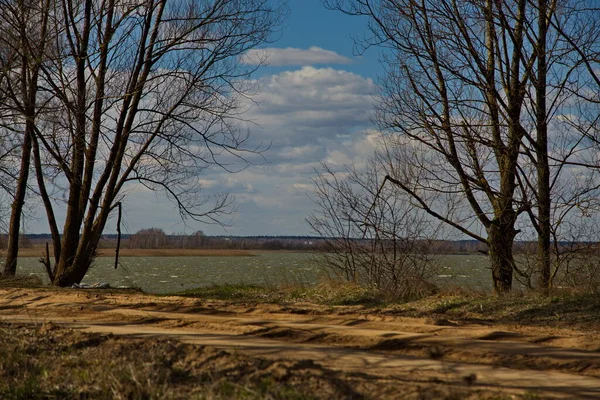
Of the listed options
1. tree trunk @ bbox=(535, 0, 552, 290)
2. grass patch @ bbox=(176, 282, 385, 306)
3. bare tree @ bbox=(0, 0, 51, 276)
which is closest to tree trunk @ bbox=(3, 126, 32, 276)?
bare tree @ bbox=(0, 0, 51, 276)

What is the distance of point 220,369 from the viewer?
23.5 ft

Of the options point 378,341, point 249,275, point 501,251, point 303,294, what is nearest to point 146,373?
point 378,341

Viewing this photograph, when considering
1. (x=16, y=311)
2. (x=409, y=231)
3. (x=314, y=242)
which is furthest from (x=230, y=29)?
(x=16, y=311)

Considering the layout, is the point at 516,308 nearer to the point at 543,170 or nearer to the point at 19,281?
the point at 543,170

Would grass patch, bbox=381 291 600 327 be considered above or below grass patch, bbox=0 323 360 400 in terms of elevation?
above

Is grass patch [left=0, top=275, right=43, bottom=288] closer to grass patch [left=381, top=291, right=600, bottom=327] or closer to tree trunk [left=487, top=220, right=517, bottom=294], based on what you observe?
grass patch [left=381, top=291, right=600, bottom=327]

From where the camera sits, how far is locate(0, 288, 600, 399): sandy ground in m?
7.01

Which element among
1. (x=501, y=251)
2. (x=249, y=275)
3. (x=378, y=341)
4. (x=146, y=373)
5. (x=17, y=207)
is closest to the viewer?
(x=146, y=373)

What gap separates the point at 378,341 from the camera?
29.3ft

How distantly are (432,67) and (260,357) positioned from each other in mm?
9972

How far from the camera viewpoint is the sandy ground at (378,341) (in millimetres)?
7008

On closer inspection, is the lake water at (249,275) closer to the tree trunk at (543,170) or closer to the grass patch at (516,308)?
the tree trunk at (543,170)

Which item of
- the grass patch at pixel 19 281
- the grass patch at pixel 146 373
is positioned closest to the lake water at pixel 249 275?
the grass patch at pixel 19 281

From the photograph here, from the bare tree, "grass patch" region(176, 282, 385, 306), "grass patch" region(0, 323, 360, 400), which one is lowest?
"grass patch" region(0, 323, 360, 400)
